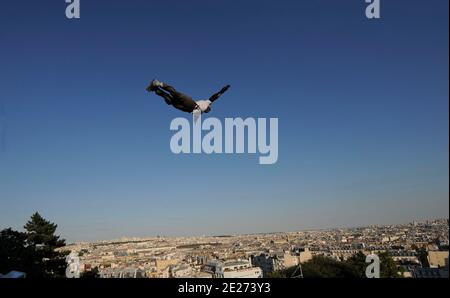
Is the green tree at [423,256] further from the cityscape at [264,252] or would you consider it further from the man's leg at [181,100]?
the man's leg at [181,100]

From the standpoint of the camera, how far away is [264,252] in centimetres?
4597

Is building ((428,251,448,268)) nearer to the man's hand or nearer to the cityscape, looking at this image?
the cityscape

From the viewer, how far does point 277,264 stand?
40531mm

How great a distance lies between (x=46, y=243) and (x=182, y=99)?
17419 millimetres

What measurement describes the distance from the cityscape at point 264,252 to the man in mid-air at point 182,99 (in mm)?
25144

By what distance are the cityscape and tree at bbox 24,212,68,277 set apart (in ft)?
34.9

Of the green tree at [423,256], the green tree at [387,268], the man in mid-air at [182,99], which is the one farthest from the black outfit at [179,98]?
the green tree at [423,256]

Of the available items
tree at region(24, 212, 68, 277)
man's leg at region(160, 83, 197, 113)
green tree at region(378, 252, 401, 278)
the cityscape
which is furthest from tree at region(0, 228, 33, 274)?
green tree at region(378, 252, 401, 278)

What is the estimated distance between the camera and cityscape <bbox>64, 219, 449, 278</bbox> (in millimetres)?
34156

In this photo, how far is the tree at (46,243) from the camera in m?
19.4

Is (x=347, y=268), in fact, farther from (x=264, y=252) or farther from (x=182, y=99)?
(x=264, y=252)
